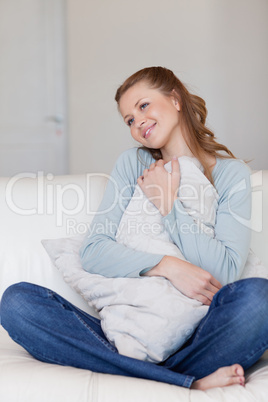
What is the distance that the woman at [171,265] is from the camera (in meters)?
1.07

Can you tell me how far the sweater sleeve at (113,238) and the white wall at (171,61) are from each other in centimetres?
177

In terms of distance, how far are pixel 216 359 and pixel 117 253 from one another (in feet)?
1.34

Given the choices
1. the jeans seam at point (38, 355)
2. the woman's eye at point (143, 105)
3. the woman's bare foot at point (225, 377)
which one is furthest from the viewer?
the woman's eye at point (143, 105)

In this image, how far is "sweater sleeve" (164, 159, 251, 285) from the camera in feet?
4.28

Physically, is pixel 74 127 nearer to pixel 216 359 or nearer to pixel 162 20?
pixel 162 20

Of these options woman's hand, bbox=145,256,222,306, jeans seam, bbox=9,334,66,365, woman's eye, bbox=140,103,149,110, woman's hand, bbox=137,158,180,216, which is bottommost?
jeans seam, bbox=9,334,66,365

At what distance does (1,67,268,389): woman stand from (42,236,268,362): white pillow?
28 millimetres

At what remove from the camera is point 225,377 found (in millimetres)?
1030

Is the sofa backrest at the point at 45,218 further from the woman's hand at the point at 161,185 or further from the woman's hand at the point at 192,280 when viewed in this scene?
the woman's hand at the point at 192,280

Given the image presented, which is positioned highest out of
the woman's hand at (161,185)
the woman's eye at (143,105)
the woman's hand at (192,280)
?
the woman's eye at (143,105)

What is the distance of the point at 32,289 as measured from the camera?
1.27 meters

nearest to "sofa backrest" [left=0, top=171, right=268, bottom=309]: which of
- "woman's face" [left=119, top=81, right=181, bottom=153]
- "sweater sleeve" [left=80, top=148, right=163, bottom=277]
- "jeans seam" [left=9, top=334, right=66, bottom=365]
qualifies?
"sweater sleeve" [left=80, top=148, right=163, bottom=277]

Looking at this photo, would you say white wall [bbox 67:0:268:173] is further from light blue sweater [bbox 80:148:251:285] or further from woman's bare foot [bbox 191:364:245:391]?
woman's bare foot [bbox 191:364:245:391]

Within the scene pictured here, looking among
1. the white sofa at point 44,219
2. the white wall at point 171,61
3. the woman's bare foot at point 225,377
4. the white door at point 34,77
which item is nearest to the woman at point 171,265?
the woman's bare foot at point 225,377
